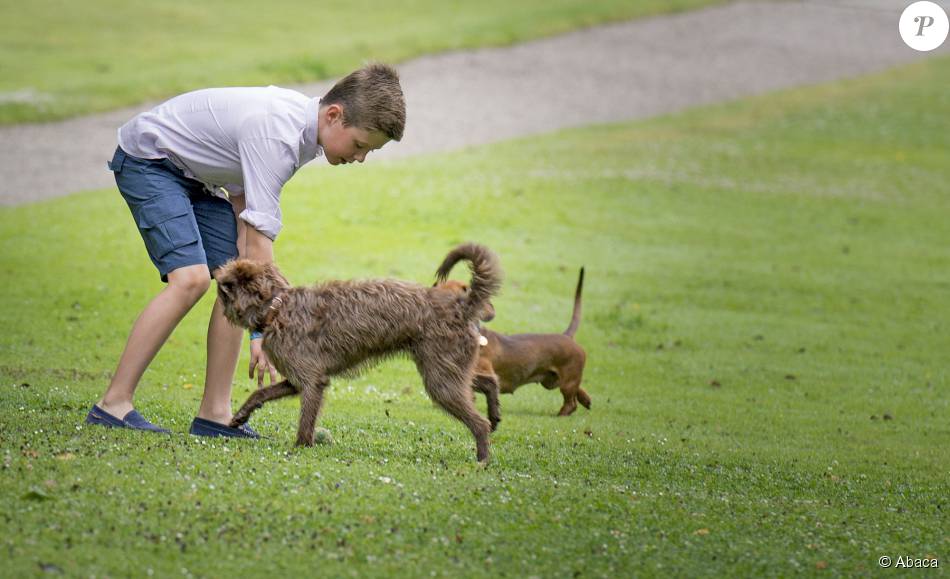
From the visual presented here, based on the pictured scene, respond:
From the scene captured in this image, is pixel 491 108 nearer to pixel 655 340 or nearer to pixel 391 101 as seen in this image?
pixel 655 340

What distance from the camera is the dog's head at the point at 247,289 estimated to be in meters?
7.03

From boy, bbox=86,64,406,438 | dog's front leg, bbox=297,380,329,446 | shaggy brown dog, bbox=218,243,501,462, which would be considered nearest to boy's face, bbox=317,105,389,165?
boy, bbox=86,64,406,438

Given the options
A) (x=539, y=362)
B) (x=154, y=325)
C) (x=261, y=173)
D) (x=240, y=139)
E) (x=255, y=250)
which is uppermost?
(x=240, y=139)

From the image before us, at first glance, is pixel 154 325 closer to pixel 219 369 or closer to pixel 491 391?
pixel 219 369

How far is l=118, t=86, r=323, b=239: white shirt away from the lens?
22.1 feet

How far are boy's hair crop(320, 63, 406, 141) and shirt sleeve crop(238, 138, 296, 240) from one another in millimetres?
411

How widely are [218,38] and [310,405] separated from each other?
23888mm

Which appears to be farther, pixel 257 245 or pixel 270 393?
pixel 270 393

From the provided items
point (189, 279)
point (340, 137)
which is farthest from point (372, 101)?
point (189, 279)

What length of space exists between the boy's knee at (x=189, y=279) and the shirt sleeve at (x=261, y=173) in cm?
53

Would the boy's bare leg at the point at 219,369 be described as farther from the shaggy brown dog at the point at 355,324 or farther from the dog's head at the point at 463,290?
the dog's head at the point at 463,290

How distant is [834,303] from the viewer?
16.0 metres

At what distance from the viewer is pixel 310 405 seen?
23.3ft

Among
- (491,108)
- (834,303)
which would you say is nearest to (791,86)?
(491,108)
